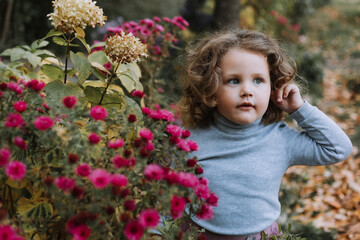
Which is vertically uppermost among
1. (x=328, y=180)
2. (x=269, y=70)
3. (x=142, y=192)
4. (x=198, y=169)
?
(x=269, y=70)

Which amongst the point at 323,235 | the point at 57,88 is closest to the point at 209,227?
the point at 57,88

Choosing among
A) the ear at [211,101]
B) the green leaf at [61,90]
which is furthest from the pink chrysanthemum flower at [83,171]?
the ear at [211,101]

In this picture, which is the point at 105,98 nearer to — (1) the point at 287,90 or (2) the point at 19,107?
(2) the point at 19,107

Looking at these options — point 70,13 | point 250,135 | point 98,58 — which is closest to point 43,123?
point 70,13

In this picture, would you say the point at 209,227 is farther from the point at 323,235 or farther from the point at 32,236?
the point at 323,235

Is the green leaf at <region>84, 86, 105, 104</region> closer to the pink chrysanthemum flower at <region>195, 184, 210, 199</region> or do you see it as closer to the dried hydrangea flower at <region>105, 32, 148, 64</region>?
the dried hydrangea flower at <region>105, 32, 148, 64</region>

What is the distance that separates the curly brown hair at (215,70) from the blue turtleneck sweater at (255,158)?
0.12 meters

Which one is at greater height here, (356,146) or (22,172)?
(22,172)

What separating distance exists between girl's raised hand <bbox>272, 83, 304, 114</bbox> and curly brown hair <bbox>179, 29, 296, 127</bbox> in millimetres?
48

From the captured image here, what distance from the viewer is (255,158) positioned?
5.23 ft

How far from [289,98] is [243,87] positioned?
0.92 feet

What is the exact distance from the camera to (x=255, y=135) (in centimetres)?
165

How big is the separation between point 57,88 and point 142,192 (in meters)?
0.54

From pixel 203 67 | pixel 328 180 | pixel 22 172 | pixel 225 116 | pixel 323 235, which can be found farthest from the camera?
pixel 328 180
